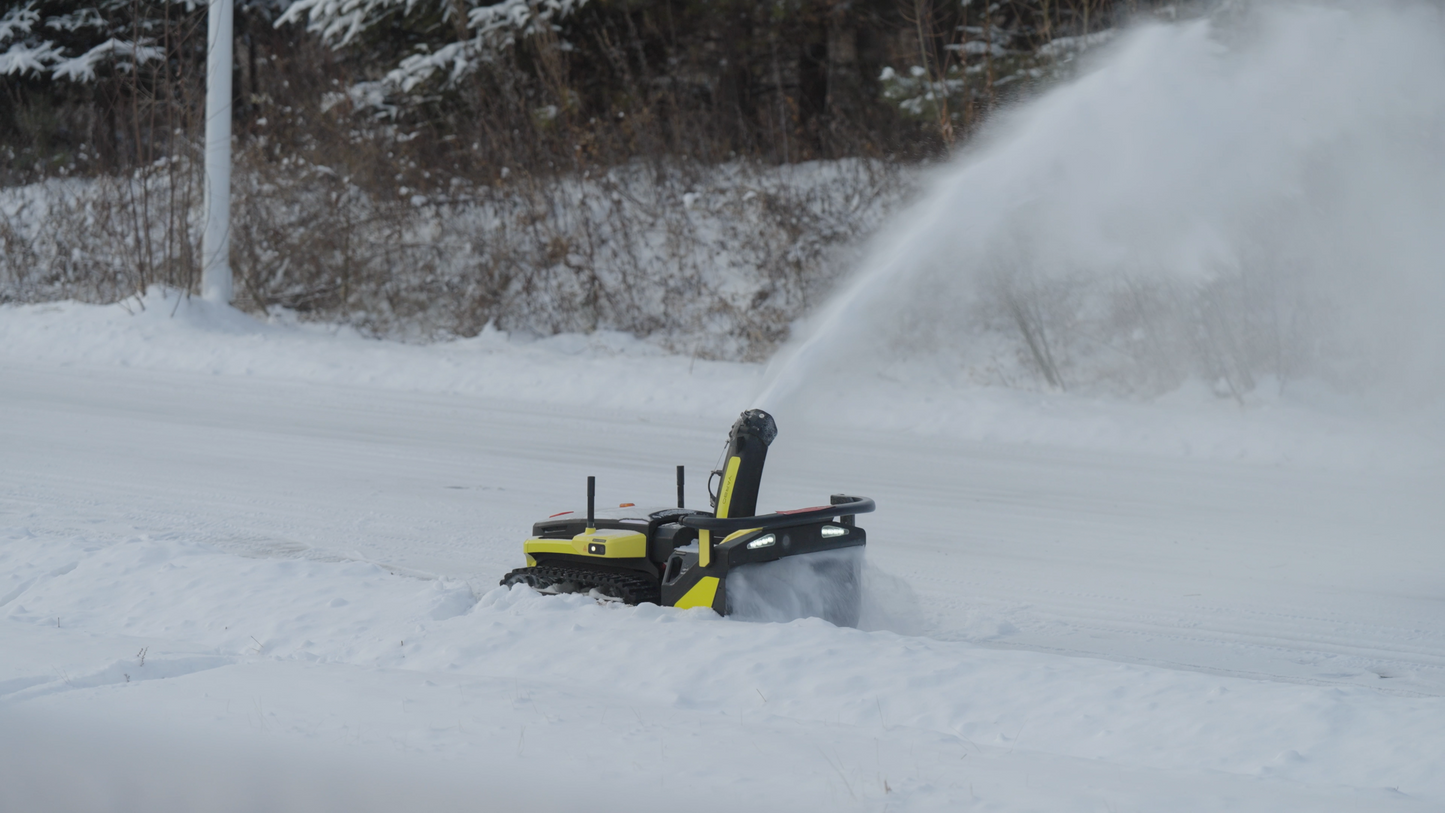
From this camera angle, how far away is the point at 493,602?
4820 mm

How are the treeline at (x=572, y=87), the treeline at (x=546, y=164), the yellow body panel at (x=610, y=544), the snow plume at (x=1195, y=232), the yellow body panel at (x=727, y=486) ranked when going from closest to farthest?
the yellow body panel at (x=727, y=486), the yellow body panel at (x=610, y=544), the snow plume at (x=1195, y=232), the treeline at (x=546, y=164), the treeline at (x=572, y=87)

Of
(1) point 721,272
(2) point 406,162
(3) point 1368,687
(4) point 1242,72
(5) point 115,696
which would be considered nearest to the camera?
(5) point 115,696

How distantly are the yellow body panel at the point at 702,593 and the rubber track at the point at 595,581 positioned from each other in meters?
0.17

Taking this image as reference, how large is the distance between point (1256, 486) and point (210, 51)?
1243cm

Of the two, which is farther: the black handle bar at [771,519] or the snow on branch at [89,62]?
the snow on branch at [89,62]

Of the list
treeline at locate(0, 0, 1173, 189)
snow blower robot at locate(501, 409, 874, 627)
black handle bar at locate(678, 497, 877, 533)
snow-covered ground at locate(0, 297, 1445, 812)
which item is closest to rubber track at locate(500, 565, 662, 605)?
snow blower robot at locate(501, 409, 874, 627)

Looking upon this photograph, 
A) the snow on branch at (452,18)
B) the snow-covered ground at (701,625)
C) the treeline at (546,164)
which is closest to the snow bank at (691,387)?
the snow-covered ground at (701,625)

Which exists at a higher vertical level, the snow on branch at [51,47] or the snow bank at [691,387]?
the snow on branch at [51,47]

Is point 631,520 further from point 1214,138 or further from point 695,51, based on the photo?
point 695,51

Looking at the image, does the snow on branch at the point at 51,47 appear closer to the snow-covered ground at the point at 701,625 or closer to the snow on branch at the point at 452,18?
the snow on branch at the point at 452,18

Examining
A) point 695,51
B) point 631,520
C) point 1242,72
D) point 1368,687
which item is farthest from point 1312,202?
point 695,51

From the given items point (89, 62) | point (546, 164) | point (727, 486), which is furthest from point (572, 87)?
point (727, 486)

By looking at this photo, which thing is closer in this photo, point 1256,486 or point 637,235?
point 1256,486

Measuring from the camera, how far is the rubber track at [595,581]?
472 cm
